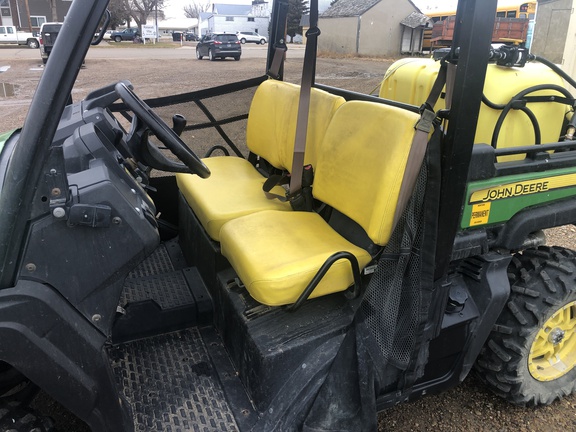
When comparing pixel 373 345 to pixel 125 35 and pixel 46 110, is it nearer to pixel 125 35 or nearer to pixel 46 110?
pixel 46 110

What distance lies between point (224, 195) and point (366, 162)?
946 millimetres

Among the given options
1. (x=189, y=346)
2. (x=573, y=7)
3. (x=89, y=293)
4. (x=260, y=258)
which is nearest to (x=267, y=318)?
(x=260, y=258)

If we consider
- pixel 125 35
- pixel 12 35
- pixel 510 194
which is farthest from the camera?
pixel 125 35

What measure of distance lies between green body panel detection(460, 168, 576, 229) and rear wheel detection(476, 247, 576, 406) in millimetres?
313

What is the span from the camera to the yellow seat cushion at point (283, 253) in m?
1.84

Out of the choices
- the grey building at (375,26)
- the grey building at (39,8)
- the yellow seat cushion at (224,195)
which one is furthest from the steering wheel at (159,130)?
the grey building at (375,26)

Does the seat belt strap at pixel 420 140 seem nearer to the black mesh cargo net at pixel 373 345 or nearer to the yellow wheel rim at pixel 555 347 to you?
the black mesh cargo net at pixel 373 345

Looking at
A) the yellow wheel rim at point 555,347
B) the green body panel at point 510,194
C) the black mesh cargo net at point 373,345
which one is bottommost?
the yellow wheel rim at point 555,347

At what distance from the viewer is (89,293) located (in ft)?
4.68

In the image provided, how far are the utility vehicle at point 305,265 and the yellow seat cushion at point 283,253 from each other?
0.01 meters

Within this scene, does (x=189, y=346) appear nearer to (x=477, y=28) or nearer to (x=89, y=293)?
(x=89, y=293)

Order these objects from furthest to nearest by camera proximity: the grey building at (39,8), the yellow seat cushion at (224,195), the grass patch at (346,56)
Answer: the grass patch at (346,56) → the yellow seat cushion at (224,195) → the grey building at (39,8)

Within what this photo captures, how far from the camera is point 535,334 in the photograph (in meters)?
2.12

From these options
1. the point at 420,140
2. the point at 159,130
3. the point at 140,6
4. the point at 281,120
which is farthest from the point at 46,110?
the point at 140,6
